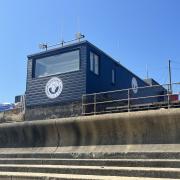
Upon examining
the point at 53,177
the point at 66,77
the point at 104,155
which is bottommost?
the point at 53,177

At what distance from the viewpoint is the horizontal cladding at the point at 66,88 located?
15016mm

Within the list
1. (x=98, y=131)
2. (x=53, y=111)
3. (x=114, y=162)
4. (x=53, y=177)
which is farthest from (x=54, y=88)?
(x=53, y=177)

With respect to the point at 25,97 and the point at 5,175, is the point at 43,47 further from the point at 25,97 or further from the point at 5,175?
the point at 5,175

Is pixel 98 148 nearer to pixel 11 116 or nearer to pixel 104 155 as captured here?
pixel 104 155

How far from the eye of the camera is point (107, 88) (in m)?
16.8

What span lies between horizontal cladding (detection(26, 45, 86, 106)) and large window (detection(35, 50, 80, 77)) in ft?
0.80

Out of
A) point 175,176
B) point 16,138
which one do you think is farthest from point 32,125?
point 175,176

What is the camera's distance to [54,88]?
52.5 ft

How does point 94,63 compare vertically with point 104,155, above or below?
above

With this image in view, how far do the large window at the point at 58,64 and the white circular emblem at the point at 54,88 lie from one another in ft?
1.29

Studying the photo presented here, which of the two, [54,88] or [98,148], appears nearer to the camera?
[98,148]

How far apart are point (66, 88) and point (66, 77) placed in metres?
0.50

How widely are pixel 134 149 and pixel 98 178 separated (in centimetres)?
316

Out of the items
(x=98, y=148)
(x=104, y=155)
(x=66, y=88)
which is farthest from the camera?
(x=66, y=88)
